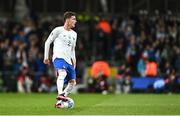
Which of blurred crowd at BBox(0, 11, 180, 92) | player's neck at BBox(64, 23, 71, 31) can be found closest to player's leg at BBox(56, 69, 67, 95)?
player's neck at BBox(64, 23, 71, 31)

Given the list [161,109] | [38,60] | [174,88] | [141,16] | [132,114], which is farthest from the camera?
[141,16]

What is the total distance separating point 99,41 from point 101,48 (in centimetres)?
38

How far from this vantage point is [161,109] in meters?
17.2

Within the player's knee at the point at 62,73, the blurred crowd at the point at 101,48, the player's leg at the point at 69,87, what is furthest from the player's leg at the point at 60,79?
the blurred crowd at the point at 101,48

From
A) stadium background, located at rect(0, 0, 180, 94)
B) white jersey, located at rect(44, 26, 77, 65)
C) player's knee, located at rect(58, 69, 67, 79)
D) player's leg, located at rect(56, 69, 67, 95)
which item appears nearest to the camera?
player's leg, located at rect(56, 69, 67, 95)

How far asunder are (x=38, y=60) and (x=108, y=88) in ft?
12.1

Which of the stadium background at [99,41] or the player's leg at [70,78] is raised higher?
the stadium background at [99,41]

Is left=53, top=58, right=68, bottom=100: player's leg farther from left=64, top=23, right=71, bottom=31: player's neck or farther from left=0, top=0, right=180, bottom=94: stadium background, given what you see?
left=0, top=0, right=180, bottom=94: stadium background

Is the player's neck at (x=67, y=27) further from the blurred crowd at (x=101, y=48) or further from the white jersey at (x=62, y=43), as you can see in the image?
the blurred crowd at (x=101, y=48)

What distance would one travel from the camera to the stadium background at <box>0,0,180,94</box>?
3158 centimetres

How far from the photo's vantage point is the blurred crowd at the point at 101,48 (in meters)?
31.9

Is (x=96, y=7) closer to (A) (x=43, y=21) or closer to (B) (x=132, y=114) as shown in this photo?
(A) (x=43, y=21)

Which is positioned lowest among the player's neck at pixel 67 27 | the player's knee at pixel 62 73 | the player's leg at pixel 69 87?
the player's leg at pixel 69 87

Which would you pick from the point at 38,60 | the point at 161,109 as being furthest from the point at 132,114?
the point at 38,60
